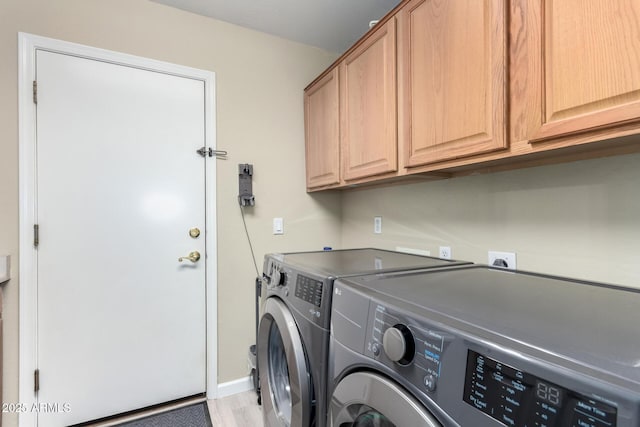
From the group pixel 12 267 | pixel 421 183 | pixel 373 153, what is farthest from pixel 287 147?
pixel 12 267

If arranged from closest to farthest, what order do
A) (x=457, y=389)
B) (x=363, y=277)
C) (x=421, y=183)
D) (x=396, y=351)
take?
(x=457, y=389) < (x=396, y=351) < (x=363, y=277) < (x=421, y=183)

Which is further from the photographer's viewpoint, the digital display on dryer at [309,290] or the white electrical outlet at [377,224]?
Result: the white electrical outlet at [377,224]

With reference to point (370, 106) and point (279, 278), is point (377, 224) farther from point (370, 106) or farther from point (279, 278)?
point (279, 278)

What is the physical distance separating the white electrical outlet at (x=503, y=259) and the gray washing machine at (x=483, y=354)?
315 millimetres

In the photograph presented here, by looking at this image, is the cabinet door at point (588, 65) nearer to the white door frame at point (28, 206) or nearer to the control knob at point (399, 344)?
the control knob at point (399, 344)

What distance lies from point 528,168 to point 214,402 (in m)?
2.17

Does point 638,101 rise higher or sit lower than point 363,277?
higher

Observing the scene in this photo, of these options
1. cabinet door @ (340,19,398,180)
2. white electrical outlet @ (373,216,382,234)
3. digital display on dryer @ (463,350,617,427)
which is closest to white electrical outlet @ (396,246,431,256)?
white electrical outlet @ (373,216,382,234)

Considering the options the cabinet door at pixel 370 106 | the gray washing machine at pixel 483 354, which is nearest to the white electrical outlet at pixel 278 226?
the cabinet door at pixel 370 106

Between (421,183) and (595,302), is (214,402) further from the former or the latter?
(595,302)

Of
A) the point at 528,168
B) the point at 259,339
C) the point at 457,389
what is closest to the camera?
the point at 457,389

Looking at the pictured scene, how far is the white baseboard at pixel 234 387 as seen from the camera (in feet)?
6.30

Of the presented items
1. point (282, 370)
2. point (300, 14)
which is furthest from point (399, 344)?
point (300, 14)

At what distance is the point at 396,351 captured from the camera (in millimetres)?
589
